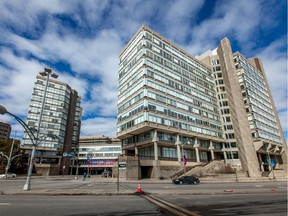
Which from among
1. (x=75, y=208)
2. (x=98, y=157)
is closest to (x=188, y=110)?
(x=75, y=208)

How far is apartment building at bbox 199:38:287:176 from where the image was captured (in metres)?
59.0

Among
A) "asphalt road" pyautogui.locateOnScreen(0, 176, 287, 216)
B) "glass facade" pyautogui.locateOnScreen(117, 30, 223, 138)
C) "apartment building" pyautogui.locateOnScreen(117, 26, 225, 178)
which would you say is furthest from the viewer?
"glass facade" pyautogui.locateOnScreen(117, 30, 223, 138)

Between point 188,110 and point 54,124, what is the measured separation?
197ft

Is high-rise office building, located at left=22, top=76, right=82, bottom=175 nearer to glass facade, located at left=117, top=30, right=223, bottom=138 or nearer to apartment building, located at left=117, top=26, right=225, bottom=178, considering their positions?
apartment building, located at left=117, top=26, right=225, bottom=178

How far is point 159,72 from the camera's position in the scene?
159 feet

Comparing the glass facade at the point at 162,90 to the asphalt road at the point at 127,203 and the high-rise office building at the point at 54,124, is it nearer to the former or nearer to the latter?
the asphalt road at the point at 127,203

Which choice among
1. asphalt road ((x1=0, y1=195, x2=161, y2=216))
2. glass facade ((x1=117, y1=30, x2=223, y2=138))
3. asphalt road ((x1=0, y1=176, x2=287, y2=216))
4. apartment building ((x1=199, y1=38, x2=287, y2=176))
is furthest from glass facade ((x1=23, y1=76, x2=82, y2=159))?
asphalt road ((x1=0, y1=195, x2=161, y2=216))

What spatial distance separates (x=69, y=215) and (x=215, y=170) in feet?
144

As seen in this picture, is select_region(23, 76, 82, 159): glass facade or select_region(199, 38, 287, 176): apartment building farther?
select_region(23, 76, 82, 159): glass facade

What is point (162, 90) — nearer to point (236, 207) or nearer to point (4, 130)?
point (236, 207)

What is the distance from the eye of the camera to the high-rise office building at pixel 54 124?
238 feet

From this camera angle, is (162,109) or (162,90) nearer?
(162,109)

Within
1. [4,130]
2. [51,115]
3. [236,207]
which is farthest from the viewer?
[4,130]

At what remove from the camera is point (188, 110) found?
52406 mm
